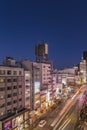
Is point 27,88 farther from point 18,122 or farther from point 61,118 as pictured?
point 61,118

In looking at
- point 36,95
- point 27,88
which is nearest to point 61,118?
point 36,95

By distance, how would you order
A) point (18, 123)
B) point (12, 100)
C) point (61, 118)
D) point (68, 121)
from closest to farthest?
point (18, 123), point (12, 100), point (68, 121), point (61, 118)

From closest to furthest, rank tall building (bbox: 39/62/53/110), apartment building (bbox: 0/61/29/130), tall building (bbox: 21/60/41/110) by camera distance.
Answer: apartment building (bbox: 0/61/29/130), tall building (bbox: 21/60/41/110), tall building (bbox: 39/62/53/110)

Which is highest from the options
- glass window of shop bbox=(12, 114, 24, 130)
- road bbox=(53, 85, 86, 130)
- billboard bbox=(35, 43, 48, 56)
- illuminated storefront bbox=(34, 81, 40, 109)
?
billboard bbox=(35, 43, 48, 56)

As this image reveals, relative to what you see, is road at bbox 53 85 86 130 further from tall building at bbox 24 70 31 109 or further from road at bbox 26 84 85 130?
tall building at bbox 24 70 31 109

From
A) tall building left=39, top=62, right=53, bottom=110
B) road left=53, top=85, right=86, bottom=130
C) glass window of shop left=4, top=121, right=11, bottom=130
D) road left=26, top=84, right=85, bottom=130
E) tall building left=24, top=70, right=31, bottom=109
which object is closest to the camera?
glass window of shop left=4, top=121, right=11, bottom=130

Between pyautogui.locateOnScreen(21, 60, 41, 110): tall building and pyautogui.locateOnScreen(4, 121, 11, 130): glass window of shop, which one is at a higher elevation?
pyautogui.locateOnScreen(21, 60, 41, 110): tall building

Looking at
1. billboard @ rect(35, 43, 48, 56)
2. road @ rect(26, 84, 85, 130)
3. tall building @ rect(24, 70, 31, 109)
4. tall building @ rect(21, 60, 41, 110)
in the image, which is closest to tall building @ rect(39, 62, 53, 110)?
tall building @ rect(21, 60, 41, 110)

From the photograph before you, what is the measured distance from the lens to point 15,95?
213ft

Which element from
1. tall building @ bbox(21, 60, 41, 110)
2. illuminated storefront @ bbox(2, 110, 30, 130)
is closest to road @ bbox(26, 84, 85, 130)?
illuminated storefront @ bbox(2, 110, 30, 130)

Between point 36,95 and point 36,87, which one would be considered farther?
point 36,95

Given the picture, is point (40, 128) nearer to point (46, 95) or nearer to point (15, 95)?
point (15, 95)

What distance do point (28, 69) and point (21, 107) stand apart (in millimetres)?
18077

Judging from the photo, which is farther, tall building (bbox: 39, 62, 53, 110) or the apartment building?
tall building (bbox: 39, 62, 53, 110)
